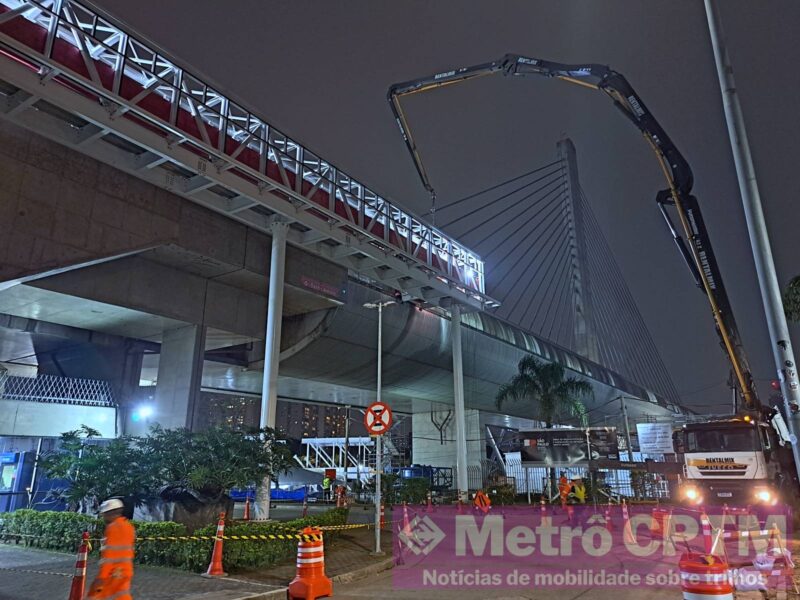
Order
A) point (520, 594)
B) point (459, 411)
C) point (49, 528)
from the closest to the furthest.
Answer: point (520, 594)
point (49, 528)
point (459, 411)

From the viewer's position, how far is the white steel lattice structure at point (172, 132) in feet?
40.5

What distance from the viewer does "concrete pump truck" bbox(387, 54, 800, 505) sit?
55.0 feet

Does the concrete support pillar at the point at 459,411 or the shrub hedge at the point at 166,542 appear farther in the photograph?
the concrete support pillar at the point at 459,411

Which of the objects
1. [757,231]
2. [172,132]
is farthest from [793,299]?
[172,132]

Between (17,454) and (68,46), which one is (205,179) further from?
(17,454)

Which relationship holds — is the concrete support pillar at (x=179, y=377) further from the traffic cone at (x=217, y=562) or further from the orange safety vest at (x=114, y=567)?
the orange safety vest at (x=114, y=567)

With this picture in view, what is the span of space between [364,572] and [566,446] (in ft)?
61.0

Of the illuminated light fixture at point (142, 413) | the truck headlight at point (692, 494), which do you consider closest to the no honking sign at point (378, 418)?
the illuminated light fixture at point (142, 413)

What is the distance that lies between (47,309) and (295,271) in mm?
8058

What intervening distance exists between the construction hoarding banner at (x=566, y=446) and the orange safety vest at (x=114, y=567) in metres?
23.4

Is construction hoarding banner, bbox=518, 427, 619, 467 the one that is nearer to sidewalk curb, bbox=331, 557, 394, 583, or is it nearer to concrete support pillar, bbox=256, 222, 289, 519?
concrete support pillar, bbox=256, 222, 289, 519

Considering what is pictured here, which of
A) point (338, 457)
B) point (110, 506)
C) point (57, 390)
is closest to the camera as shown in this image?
point (110, 506)

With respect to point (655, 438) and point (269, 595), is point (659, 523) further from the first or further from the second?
point (655, 438)

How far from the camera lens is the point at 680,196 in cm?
1689
